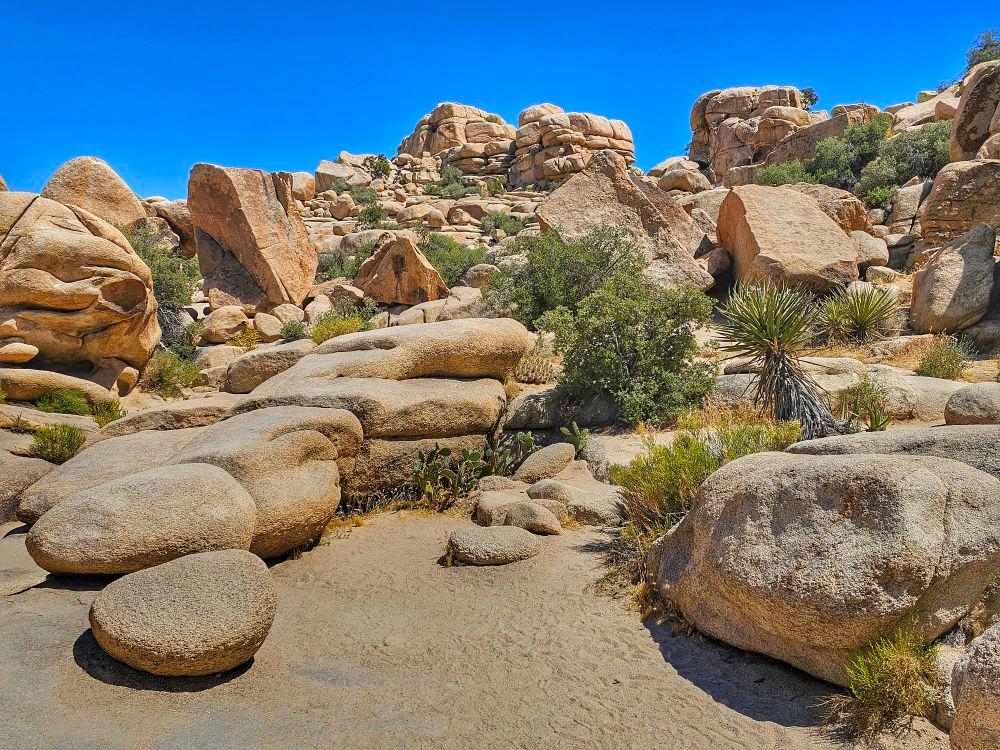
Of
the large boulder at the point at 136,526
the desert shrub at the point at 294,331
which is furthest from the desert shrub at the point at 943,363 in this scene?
the desert shrub at the point at 294,331

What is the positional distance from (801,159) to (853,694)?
3498cm

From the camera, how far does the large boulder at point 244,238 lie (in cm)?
2019

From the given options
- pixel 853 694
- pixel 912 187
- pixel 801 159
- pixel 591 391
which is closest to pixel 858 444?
pixel 853 694

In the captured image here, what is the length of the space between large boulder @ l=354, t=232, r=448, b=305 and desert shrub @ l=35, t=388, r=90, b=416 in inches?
357

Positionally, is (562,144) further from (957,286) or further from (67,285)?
(67,285)

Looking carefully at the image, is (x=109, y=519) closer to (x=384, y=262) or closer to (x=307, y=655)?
(x=307, y=655)

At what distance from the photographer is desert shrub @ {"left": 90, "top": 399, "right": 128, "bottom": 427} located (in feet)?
40.4

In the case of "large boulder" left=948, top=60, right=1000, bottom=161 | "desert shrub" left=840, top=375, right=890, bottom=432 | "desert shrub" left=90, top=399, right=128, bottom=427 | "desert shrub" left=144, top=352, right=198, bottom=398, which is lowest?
"desert shrub" left=90, top=399, right=128, bottom=427

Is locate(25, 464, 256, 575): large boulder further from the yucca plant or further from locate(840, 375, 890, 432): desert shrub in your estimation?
locate(840, 375, 890, 432): desert shrub

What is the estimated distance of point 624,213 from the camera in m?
19.4

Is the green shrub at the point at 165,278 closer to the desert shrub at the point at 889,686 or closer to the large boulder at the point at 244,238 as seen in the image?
the large boulder at the point at 244,238

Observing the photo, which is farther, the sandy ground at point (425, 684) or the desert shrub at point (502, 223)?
the desert shrub at point (502, 223)

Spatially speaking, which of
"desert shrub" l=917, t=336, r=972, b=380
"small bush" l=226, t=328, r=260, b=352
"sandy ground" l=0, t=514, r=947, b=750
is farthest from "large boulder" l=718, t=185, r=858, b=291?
"small bush" l=226, t=328, r=260, b=352

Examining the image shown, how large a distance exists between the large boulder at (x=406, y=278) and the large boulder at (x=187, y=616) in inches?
596
